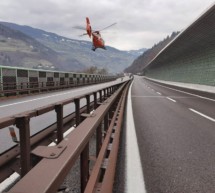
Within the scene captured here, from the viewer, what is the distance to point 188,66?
41031 millimetres

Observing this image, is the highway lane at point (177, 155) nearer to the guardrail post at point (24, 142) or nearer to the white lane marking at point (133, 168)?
the white lane marking at point (133, 168)

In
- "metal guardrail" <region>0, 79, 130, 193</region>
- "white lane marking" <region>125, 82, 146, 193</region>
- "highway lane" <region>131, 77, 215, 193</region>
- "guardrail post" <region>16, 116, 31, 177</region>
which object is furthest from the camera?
"highway lane" <region>131, 77, 215, 193</region>

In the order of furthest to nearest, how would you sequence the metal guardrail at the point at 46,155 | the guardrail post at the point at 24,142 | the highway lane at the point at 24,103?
the highway lane at the point at 24,103
the guardrail post at the point at 24,142
the metal guardrail at the point at 46,155

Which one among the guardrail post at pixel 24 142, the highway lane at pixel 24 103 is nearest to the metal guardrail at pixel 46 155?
the guardrail post at pixel 24 142

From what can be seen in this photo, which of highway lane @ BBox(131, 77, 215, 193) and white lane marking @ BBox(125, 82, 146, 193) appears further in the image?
highway lane @ BBox(131, 77, 215, 193)

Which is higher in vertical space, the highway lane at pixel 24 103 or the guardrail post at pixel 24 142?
the guardrail post at pixel 24 142

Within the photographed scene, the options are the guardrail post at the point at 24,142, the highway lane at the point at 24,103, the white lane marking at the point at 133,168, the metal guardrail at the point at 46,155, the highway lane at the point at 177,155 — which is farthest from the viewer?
the highway lane at the point at 24,103

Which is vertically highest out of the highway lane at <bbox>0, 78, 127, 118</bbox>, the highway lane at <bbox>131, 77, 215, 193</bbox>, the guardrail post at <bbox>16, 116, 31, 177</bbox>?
the guardrail post at <bbox>16, 116, 31, 177</bbox>

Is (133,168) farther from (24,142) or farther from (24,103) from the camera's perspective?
(24,103)

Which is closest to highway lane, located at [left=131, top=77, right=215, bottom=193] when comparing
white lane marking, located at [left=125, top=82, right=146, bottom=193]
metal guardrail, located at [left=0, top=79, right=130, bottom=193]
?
white lane marking, located at [left=125, top=82, right=146, bottom=193]

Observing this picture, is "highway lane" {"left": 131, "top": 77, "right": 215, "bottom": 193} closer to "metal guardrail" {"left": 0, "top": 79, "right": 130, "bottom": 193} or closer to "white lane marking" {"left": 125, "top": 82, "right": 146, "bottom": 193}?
"white lane marking" {"left": 125, "top": 82, "right": 146, "bottom": 193}

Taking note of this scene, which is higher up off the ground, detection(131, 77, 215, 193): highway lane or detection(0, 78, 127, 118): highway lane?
detection(131, 77, 215, 193): highway lane

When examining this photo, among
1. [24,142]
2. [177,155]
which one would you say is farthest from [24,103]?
[24,142]

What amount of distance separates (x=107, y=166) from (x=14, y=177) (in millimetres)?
1468
